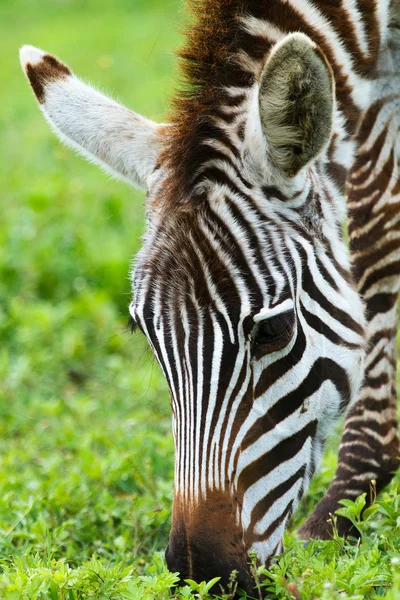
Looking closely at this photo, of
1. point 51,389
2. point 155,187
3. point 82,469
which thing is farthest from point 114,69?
point 155,187

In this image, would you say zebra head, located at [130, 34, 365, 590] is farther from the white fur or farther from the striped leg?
the striped leg

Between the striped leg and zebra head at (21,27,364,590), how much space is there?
1018 millimetres

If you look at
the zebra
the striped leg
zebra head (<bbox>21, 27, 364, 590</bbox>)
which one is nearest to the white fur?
the zebra

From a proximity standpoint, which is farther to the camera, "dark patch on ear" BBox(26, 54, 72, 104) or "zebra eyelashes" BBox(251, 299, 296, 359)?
"dark patch on ear" BBox(26, 54, 72, 104)

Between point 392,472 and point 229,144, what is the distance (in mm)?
2195

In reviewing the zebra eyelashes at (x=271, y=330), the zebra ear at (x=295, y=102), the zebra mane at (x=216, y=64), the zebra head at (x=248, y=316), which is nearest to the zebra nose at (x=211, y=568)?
the zebra head at (x=248, y=316)

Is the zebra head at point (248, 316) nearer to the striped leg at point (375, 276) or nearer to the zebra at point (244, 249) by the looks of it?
the zebra at point (244, 249)

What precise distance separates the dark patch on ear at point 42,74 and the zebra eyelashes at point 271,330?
169 cm

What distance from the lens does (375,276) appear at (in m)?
5.00

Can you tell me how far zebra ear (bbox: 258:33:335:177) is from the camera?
338 cm


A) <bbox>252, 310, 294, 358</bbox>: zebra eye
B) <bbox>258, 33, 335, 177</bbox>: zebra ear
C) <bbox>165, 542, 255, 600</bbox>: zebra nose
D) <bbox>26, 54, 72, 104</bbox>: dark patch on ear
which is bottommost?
<bbox>165, 542, 255, 600</bbox>: zebra nose

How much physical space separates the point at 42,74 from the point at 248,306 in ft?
5.63

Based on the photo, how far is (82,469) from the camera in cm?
587

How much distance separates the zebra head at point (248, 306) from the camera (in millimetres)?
3465
